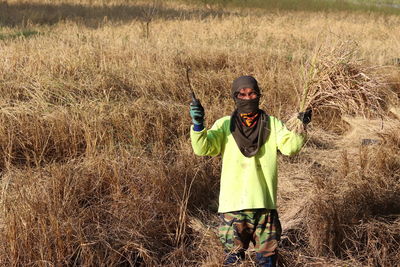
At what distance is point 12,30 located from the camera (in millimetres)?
9742

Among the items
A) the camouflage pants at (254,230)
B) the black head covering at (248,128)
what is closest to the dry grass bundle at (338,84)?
the black head covering at (248,128)

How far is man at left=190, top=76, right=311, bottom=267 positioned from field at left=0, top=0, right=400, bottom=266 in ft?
1.19

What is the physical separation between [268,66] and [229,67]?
661mm

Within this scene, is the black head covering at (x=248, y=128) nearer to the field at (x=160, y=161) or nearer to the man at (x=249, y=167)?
the man at (x=249, y=167)

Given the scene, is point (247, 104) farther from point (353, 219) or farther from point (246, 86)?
point (353, 219)

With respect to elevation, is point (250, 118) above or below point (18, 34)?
above

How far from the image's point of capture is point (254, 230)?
258cm

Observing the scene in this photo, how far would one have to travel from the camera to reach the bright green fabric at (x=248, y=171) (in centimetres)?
246

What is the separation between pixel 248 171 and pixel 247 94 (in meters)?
0.45

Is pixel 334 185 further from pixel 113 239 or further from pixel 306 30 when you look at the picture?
pixel 306 30

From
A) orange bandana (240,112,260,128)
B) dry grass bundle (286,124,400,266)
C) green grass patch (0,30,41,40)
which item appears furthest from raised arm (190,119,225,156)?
green grass patch (0,30,41,40)

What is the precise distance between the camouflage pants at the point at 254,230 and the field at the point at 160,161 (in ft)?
0.75

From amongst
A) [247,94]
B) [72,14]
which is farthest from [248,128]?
[72,14]

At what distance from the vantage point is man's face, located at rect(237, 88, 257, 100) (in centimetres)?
242
